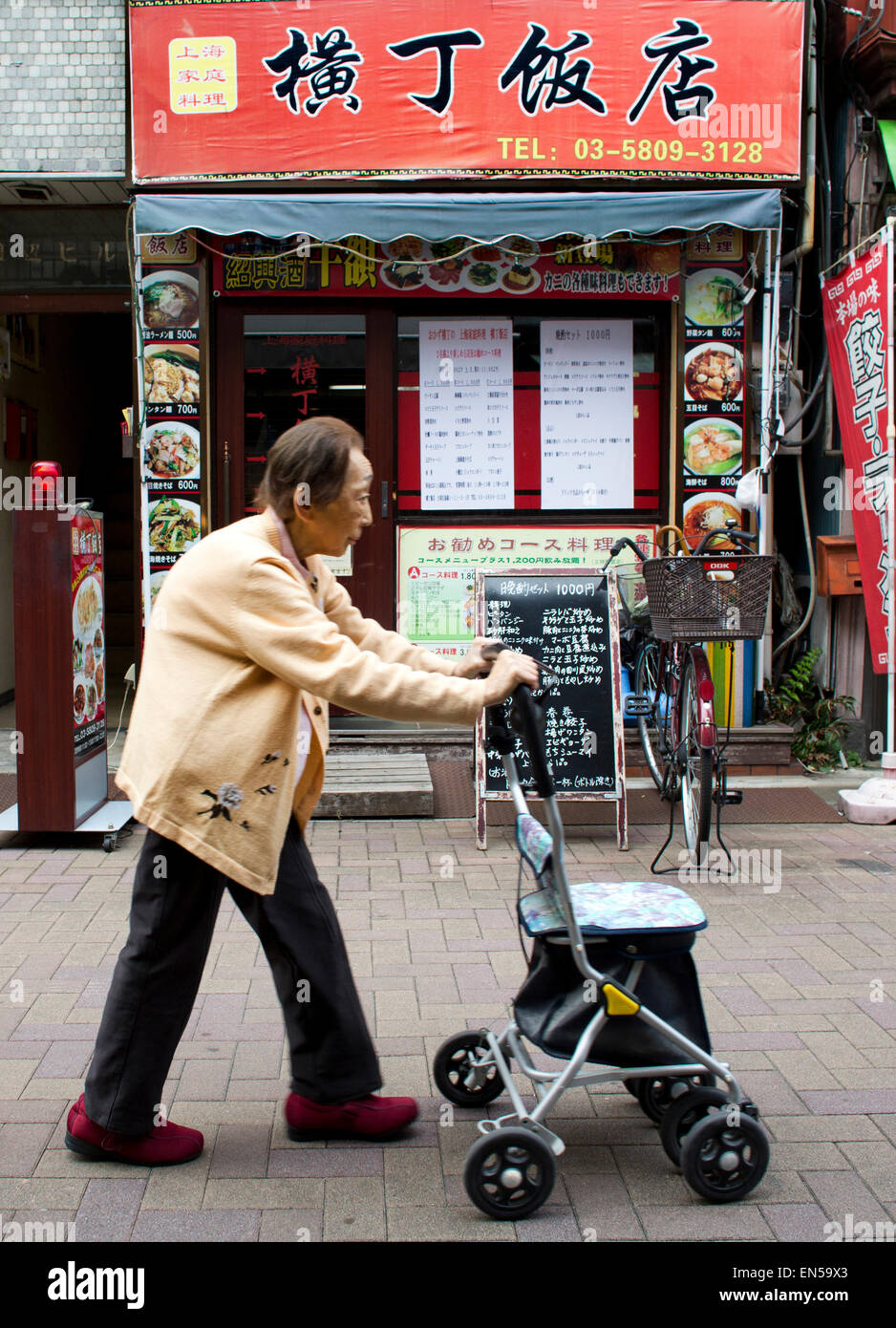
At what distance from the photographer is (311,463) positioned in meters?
3.07

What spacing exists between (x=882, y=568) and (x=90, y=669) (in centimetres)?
425

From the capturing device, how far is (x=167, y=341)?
7.69m

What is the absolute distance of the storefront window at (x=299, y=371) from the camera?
7.94 meters

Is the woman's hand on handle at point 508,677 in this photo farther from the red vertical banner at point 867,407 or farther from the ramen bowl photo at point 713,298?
the ramen bowl photo at point 713,298

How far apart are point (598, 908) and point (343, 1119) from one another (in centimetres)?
89

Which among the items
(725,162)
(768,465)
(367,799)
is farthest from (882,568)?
(367,799)

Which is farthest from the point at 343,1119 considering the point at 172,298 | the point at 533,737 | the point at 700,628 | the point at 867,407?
the point at 172,298

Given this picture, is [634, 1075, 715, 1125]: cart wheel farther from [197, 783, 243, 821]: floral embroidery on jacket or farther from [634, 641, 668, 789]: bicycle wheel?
[634, 641, 668, 789]: bicycle wheel

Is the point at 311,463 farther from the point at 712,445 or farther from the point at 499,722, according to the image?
the point at 712,445

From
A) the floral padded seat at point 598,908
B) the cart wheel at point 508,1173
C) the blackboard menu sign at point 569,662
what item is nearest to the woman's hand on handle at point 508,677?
the floral padded seat at point 598,908

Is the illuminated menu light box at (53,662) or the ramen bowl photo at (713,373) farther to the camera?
the ramen bowl photo at (713,373)

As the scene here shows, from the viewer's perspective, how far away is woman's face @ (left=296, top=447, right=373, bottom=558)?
3102mm

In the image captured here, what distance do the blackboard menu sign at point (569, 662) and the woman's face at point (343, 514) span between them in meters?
3.23

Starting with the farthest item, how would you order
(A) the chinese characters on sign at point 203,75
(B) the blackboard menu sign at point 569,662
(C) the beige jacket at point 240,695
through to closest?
(A) the chinese characters on sign at point 203,75 → (B) the blackboard menu sign at point 569,662 → (C) the beige jacket at point 240,695
